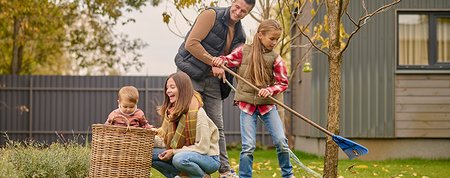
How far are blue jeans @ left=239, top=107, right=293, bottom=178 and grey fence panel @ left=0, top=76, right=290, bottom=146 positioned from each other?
10.9 m

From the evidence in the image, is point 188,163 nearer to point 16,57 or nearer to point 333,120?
point 333,120

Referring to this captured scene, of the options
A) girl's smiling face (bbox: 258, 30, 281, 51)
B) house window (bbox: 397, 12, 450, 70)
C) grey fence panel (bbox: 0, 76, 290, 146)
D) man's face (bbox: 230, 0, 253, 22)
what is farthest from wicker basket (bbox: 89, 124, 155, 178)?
grey fence panel (bbox: 0, 76, 290, 146)

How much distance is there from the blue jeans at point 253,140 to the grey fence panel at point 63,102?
35.6 feet

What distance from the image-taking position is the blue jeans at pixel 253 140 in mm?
6277

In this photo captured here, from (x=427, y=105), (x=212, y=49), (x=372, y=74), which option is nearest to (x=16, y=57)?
(x=372, y=74)

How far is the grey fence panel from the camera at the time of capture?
17312 mm

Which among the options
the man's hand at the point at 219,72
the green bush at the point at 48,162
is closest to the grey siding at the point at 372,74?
the green bush at the point at 48,162

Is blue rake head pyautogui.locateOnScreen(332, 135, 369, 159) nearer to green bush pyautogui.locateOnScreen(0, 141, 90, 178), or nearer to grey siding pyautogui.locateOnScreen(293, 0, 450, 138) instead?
green bush pyautogui.locateOnScreen(0, 141, 90, 178)

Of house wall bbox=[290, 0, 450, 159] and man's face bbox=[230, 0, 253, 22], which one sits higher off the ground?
man's face bbox=[230, 0, 253, 22]

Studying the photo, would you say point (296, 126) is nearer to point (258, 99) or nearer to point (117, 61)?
point (117, 61)

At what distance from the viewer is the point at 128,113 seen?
596 centimetres

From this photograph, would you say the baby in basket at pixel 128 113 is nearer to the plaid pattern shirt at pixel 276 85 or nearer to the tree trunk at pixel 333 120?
the plaid pattern shirt at pixel 276 85

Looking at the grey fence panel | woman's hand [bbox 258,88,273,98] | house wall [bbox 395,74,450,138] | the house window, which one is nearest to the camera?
woman's hand [bbox 258,88,273,98]

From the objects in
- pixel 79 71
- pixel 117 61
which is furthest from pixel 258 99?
pixel 79 71
